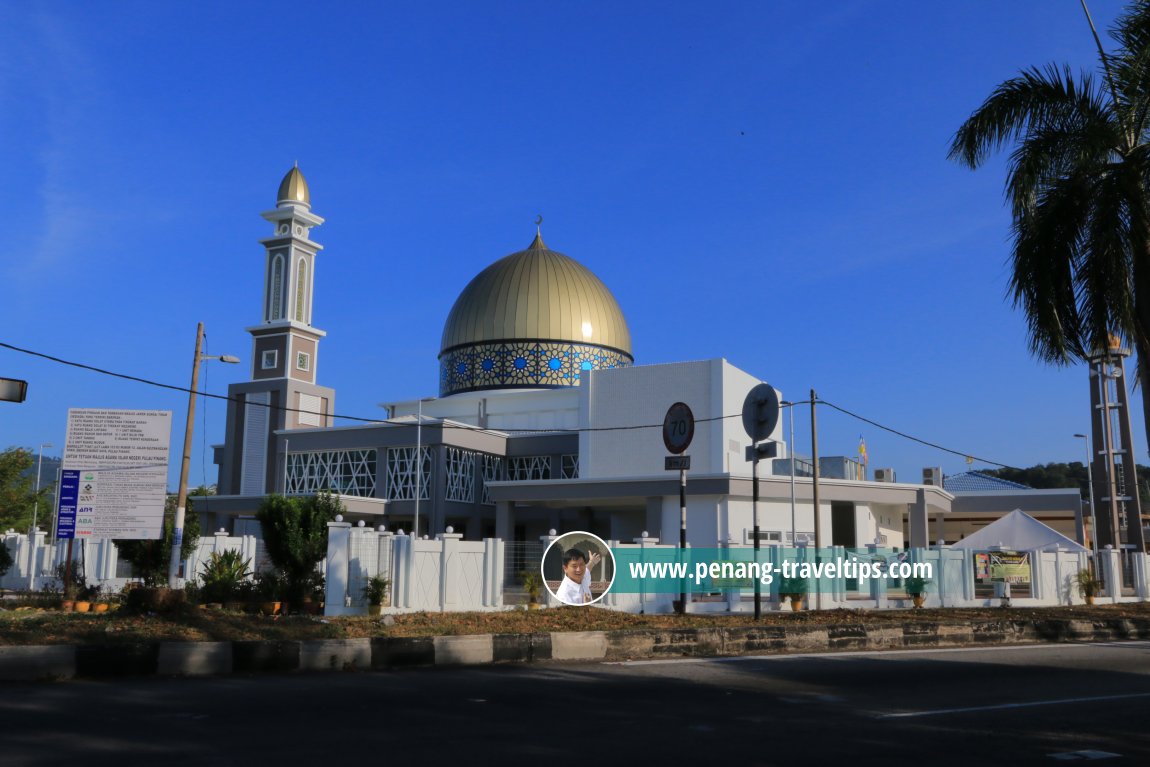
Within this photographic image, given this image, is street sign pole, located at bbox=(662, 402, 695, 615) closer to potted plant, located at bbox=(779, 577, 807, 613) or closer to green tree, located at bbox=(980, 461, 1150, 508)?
potted plant, located at bbox=(779, 577, 807, 613)

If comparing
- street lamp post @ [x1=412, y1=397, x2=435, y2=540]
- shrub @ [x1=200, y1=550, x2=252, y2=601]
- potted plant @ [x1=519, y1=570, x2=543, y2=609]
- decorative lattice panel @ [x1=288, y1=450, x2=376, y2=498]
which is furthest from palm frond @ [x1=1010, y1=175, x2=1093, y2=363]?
decorative lattice panel @ [x1=288, y1=450, x2=376, y2=498]

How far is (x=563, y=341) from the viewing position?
51031 millimetres

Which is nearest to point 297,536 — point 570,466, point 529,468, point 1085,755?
point 1085,755

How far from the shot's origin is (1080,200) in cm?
1546

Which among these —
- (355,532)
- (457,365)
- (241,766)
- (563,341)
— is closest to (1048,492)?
(563,341)

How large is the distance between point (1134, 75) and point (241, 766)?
48.7 feet

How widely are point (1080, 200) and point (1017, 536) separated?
18.0 metres

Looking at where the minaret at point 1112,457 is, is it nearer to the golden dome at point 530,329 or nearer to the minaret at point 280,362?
the golden dome at point 530,329

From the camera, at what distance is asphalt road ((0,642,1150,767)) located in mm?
6457

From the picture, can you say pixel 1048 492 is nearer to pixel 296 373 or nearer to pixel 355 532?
pixel 296 373

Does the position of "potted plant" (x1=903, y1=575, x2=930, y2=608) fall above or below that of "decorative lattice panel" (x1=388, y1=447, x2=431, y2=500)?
below

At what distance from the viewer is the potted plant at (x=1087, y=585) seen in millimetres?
26328

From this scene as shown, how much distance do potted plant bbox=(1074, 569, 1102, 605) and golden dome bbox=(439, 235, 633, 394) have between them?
27.9 metres

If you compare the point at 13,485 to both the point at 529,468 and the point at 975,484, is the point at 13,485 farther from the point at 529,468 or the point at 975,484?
the point at 975,484
